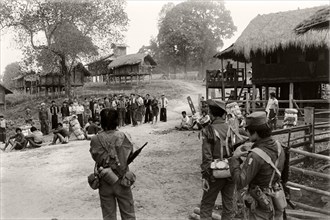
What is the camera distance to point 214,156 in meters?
4.31

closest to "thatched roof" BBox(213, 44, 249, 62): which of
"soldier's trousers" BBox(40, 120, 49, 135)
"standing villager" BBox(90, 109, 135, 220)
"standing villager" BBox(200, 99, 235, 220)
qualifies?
"soldier's trousers" BBox(40, 120, 49, 135)

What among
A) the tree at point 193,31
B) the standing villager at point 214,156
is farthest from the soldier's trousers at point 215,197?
the tree at point 193,31

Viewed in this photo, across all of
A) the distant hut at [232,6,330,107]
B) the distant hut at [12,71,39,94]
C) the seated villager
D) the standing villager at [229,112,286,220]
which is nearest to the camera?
the standing villager at [229,112,286,220]

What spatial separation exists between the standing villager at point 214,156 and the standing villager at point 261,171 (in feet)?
2.28

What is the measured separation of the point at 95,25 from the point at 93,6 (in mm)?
1754

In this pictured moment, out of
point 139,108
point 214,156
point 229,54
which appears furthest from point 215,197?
point 229,54

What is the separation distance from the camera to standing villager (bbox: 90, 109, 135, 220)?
13.3 ft

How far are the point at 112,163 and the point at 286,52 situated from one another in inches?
641

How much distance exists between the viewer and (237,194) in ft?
18.5

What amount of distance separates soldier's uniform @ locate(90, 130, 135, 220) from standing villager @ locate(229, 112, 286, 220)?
1.29 meters

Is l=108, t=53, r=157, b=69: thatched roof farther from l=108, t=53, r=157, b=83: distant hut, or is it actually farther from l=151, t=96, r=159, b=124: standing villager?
l=151, t=96, r=159, b=124: standing villager

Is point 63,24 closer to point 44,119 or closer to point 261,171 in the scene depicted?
point 44,119

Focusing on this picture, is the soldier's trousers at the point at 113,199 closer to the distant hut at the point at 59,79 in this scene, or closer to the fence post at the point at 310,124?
the fence post at the point at 310,124

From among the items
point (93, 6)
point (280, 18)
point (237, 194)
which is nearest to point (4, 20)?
point (93, 6)
